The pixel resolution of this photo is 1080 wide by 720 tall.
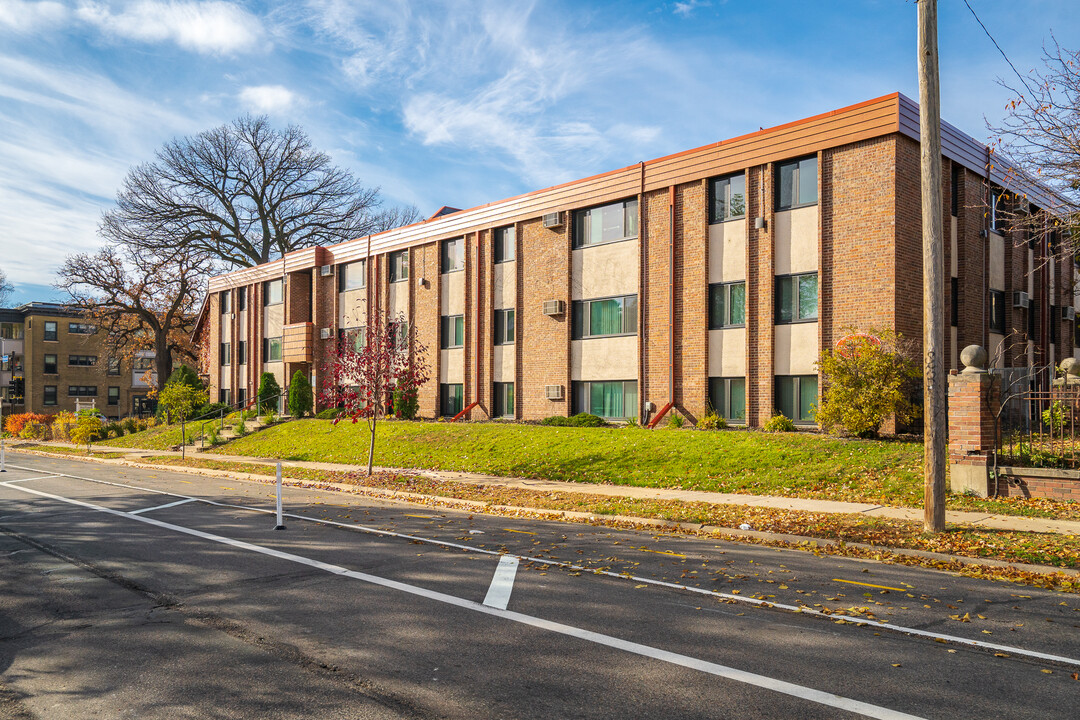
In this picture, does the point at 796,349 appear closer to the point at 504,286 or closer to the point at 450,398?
the point at 504,286

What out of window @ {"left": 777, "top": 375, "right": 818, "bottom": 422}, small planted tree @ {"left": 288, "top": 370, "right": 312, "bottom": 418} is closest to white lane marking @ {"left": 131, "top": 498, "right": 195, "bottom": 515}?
window @ {"left": 777, "top": 375, "right": 818, "bottom": 422}

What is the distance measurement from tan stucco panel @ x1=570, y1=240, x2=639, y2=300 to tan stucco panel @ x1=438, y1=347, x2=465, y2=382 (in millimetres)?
6523

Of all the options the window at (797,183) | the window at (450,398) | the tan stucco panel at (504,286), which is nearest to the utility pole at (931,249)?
the window at (797,183)

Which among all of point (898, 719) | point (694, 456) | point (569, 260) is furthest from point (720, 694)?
point (569, 260)

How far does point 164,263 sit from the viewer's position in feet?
158

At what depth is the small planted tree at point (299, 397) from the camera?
1442 inches

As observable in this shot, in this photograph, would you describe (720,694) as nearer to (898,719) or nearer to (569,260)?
(898,719)

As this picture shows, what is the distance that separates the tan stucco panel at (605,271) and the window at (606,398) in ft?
9.86

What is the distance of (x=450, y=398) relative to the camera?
32.0m

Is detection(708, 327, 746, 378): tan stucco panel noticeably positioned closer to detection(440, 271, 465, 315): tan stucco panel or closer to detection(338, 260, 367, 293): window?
detection(440, 271, 465, 315): tan stucco panel

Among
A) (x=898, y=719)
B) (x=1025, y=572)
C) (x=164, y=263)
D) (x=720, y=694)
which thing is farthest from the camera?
(x=164, y=263)

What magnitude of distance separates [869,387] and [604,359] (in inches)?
396

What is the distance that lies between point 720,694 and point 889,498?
9.36 meters

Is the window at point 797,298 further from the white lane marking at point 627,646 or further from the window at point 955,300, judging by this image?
the white lane marking at point 627,646
